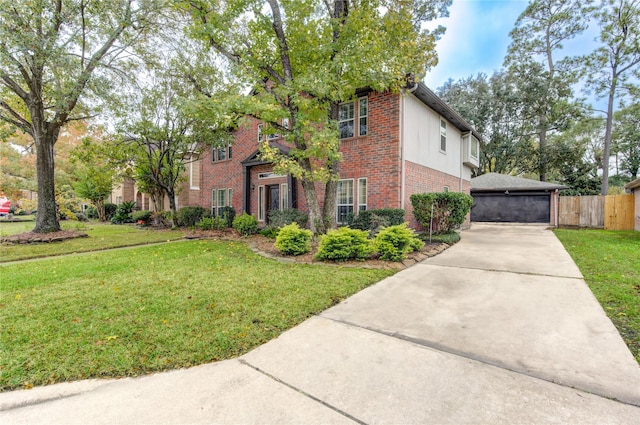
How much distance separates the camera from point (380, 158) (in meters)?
10.2

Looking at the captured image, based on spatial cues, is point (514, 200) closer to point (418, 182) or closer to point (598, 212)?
point (598, 212)

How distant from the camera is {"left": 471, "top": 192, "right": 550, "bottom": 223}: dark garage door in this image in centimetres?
1861

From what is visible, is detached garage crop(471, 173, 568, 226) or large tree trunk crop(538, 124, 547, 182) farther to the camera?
large tree trunk crop(538, 124, 547, 182)

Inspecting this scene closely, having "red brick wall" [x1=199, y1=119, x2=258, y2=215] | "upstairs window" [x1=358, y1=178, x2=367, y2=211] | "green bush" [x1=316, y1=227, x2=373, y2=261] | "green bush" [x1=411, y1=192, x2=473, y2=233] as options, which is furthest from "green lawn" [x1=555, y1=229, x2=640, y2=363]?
"red brick wall" [x1=199, y1=119, x2=258, y2=215]

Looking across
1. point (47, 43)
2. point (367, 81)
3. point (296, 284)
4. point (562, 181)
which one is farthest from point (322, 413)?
point (562, 181)

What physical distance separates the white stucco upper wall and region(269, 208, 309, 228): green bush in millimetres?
4314

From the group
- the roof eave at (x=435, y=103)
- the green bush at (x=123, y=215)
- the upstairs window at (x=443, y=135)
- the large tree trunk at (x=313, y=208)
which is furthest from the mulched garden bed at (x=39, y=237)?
the upstairs window at (x=443, y=135)

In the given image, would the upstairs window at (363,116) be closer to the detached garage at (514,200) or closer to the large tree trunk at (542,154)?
the detached garage at (514,200)

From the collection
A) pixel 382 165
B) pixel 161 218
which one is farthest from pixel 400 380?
pixel 161 218

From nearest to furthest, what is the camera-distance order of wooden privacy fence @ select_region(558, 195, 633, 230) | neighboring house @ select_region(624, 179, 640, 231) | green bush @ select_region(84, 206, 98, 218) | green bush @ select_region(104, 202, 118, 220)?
1. neighboring house @ select_region(624, 179, 640, 231)
2. wooden privacy fence @ select_region(558, 195, 633, 230)
3. green bush @ select_region(104, 202, 118, 220)
4. green bush @ select_region(84, 206, 98, 218)

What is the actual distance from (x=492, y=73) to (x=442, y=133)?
2015 centimetres

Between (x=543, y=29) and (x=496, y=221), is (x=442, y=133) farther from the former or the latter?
(x=543, y=29)

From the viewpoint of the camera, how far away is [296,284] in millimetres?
4961

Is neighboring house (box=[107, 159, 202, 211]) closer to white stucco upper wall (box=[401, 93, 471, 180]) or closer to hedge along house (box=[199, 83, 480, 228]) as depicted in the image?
hedge along house (box=[199, 83, 480, 228])
